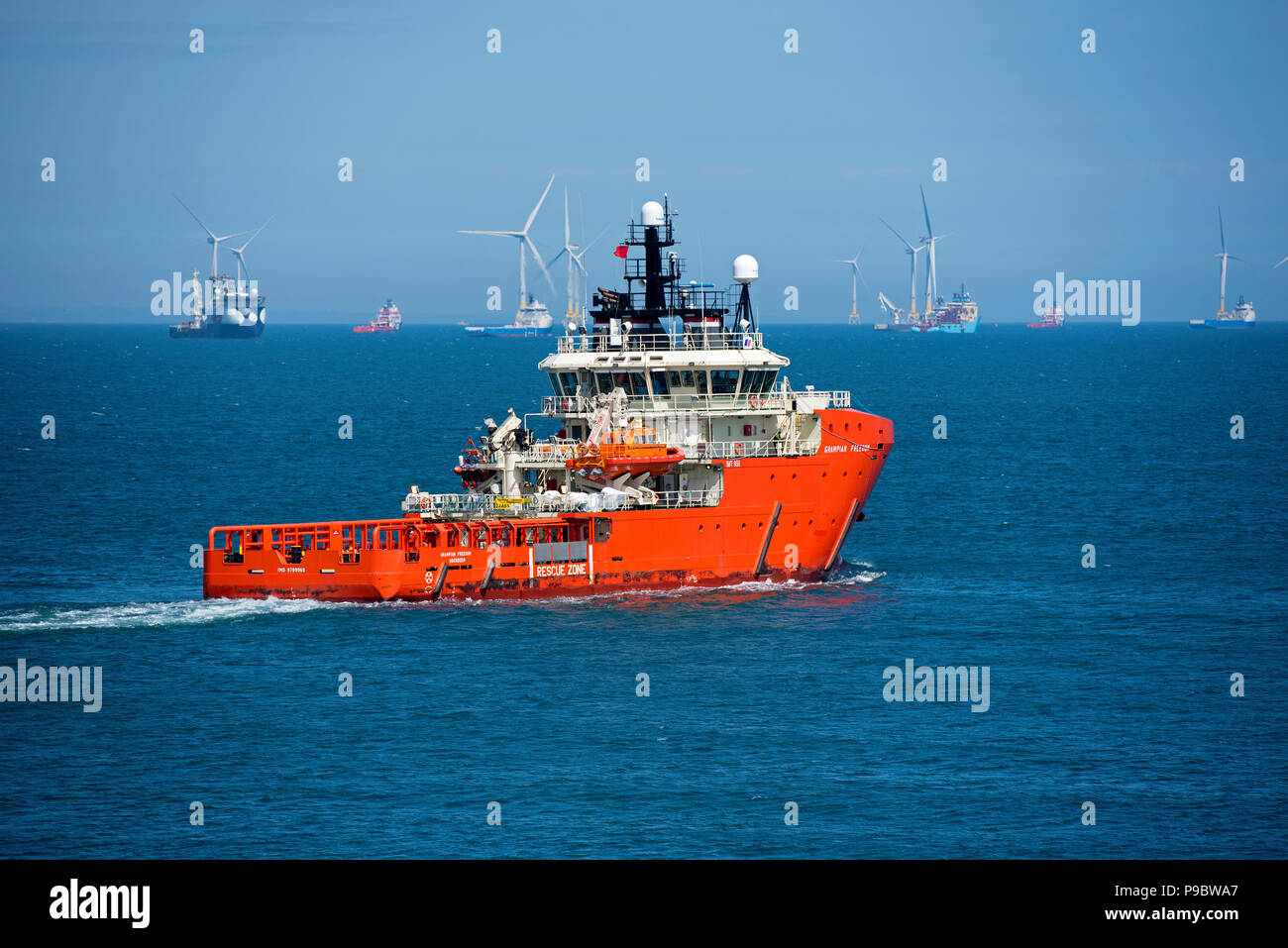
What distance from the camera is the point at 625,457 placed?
167ft

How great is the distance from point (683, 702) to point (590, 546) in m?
11.4

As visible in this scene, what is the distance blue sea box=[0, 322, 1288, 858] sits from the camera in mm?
31031

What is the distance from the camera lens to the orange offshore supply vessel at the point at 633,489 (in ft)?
159

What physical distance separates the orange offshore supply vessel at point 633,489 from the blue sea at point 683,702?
1.12 meters

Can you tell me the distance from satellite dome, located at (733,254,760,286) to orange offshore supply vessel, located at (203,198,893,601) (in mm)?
87

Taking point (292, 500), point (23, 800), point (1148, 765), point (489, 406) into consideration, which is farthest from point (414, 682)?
point (489, 406)
